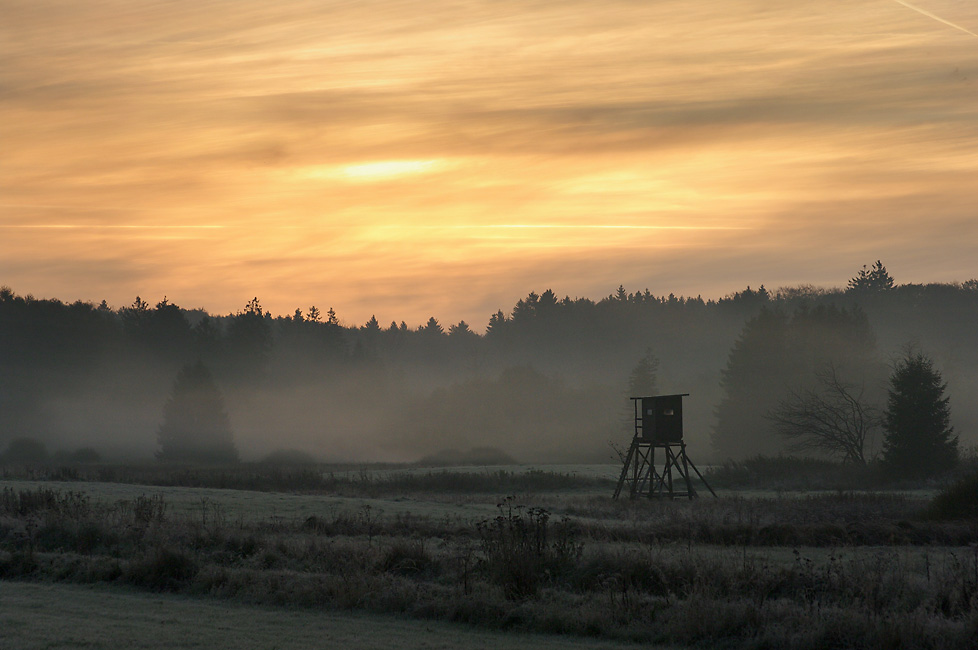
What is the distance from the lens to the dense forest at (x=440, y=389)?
9556 cm

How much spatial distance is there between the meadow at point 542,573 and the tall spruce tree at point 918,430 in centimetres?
2329

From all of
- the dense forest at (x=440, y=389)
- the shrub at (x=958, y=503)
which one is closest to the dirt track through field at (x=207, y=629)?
the shrub at (x=958, y=503)

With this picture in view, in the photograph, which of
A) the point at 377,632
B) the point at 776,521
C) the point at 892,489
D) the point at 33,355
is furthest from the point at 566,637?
the point at 33,355

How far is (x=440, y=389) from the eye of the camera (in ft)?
444

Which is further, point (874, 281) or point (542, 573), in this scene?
point (874, 281)

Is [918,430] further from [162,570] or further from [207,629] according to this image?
[207,629]

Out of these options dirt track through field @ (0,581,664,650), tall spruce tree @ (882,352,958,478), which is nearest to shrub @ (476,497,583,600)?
dirt track through field @ (0,581,664,650)

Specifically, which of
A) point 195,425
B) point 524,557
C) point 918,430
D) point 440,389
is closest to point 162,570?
point 524,557

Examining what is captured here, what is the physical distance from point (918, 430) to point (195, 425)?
6738 cm

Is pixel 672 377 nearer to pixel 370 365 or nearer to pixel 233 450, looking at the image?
pixel 370 365

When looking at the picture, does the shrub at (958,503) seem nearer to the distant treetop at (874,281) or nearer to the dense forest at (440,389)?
the dense forest at (440,389)

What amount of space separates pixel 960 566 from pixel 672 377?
127m

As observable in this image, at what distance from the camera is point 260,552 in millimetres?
19391

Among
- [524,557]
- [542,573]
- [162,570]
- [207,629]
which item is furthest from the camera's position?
[162,570]
